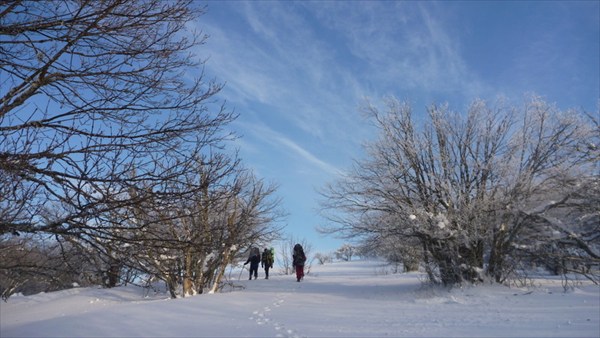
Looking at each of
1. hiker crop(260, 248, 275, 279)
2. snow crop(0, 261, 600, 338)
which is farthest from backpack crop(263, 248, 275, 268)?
snow crop(0, 261, 600, 338)

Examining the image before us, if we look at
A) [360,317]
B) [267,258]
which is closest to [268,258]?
[267,258]

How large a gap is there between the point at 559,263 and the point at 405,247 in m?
4.59

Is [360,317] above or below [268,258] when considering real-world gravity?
below

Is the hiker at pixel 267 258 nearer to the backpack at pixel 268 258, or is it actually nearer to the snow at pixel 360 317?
the backpack at pixel 268 258

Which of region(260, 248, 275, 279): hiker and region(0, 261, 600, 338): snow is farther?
region(260, 248, 275, 279): hiker

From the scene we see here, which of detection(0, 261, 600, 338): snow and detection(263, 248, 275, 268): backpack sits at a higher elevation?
detection(263, 248, 275, 268): backpack

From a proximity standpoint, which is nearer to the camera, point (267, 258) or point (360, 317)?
point (360, 317)

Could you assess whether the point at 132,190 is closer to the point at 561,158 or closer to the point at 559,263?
the point at 559,263

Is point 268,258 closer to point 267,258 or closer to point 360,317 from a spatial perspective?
point 267,258

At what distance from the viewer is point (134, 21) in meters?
4.15

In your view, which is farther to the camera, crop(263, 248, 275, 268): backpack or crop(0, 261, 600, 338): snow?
crop(263, 248, 275, 268): backpack

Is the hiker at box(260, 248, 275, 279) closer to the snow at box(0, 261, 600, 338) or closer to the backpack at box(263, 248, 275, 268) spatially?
the backpack at box(263, 248, 275, 268)

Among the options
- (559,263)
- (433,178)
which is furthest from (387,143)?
(559,263)

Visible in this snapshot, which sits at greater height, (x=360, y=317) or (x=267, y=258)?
(x=267, y=258)
